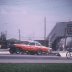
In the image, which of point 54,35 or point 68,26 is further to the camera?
point 54,35

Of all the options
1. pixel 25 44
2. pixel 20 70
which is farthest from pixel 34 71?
pixel 25 44

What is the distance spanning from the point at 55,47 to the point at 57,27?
2.45 metres

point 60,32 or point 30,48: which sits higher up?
point 60,32

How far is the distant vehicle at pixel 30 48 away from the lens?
14.4 m

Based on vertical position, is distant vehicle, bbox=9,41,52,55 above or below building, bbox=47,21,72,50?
below

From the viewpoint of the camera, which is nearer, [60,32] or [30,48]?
[30,48]

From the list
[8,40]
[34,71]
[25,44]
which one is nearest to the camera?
[34,71]

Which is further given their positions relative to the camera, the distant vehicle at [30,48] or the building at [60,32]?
the building at [60,32]

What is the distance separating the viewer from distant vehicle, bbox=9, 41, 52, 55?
14352 millimetres

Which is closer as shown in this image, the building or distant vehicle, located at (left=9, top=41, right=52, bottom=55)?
distant vehicle, located at (left=9, top=41, right=52, bottom=55)

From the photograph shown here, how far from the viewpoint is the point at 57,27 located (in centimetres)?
1555

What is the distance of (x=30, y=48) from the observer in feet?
47.4

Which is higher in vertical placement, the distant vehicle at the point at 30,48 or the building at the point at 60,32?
the building at the point at 60,32

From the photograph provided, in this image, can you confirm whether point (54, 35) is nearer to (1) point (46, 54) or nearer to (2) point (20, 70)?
(1) point (46, 54)
